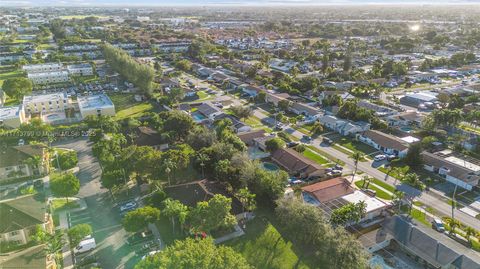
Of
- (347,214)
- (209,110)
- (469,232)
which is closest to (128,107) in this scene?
(209,110)

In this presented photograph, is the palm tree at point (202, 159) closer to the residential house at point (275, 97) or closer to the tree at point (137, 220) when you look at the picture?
the tree at point (137, 220)

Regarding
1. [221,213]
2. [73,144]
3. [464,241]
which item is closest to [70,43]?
[73,144]

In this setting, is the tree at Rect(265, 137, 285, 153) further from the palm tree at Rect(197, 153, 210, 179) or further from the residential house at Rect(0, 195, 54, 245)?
the residential house at Rect(0, 195, 54, 245)

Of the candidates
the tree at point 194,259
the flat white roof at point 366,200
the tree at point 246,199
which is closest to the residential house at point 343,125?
the flat white roof at point 366,200

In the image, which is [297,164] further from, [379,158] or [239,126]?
[239,126]

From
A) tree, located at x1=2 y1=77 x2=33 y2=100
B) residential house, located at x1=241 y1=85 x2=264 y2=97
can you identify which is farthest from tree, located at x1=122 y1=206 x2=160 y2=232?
tree, located at x1=2 y1=77 x2=33 y2=100

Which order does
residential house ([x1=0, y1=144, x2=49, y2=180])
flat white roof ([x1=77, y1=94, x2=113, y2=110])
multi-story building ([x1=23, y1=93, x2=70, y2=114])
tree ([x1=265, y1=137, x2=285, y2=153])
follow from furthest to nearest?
multi-story building ([x1=23, y1=93, x2=70, y2=114]) → flat white roof ([x1=77, y1=94, x2=113, y2=110]) → tree ([x1=265, y1=137, x2=285, y2=153]) → residential house ([x1=0, y1=144, x2=49, y2=180])
